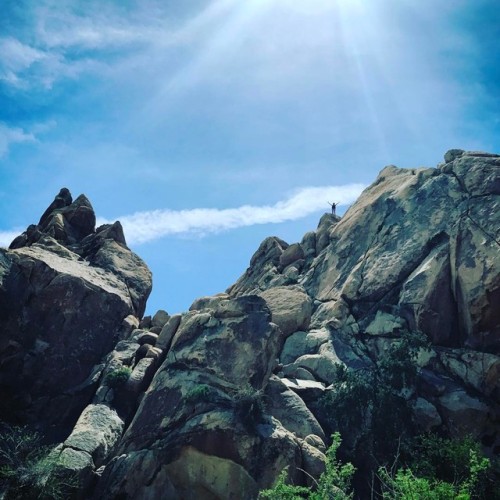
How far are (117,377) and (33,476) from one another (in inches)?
434

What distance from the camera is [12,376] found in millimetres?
40594

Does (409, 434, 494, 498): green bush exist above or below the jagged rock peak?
below

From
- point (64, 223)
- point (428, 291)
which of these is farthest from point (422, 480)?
point (64, 223)

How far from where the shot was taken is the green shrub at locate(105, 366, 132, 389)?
131 ft

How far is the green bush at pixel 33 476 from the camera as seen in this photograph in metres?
29.3

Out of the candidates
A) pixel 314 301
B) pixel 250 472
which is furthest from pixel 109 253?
pixel 250 472

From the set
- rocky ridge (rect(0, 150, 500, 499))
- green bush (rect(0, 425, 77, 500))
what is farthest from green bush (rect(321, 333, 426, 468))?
green bush (rect(0, 425, 77, 500))

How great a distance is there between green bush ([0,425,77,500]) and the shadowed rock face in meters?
7.25

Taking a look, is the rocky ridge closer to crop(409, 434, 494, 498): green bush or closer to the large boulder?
the large boulder

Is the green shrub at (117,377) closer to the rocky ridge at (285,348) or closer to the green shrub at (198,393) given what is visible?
the rocky ridge at (285,348)

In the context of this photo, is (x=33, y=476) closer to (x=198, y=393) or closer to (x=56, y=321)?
(x=198, y=393)

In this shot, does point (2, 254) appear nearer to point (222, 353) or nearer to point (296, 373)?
point (222, 353)

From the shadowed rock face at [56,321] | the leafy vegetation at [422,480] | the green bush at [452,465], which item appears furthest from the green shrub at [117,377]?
the green bush at [452,465]

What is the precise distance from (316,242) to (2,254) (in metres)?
35.5
